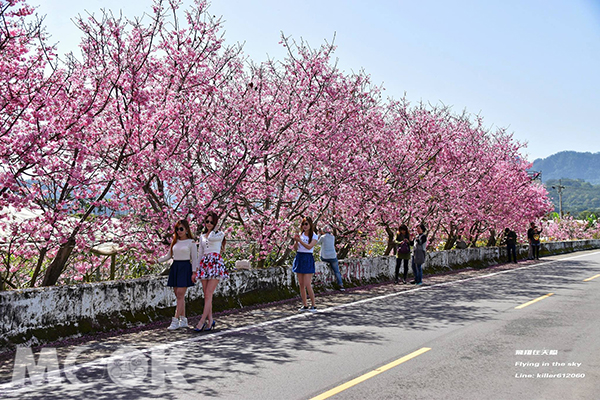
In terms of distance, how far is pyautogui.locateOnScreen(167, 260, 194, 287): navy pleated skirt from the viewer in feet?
31.1

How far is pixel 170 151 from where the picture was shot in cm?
1196

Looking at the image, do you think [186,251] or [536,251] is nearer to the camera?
[186,251]

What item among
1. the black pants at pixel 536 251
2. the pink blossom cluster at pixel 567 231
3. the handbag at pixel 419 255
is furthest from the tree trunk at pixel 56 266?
the pink blossom cluster at pixel 567 231

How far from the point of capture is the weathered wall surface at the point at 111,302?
791cm

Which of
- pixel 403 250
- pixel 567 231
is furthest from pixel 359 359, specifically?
pixel 567 231

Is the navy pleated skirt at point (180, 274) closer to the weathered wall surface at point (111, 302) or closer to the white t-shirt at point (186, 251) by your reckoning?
the white t-shirt at point (186, 251)

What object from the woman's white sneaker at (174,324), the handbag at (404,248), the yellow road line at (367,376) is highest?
the handbag at (404,248)

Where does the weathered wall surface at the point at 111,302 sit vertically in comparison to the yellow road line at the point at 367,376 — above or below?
above

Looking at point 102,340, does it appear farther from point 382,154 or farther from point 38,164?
point 382,154

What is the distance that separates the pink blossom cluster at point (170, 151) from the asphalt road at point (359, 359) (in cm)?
309

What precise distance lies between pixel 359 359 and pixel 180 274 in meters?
3.73

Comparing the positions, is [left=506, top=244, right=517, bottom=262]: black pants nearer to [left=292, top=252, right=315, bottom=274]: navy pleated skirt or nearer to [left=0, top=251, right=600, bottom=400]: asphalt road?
[left=0, top=251, right=600, bottom=400]: asphalt road

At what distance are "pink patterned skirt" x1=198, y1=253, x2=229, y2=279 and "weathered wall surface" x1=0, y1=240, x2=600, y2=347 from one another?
124 cm

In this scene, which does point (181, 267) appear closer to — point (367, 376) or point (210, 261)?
point (210, 261)
